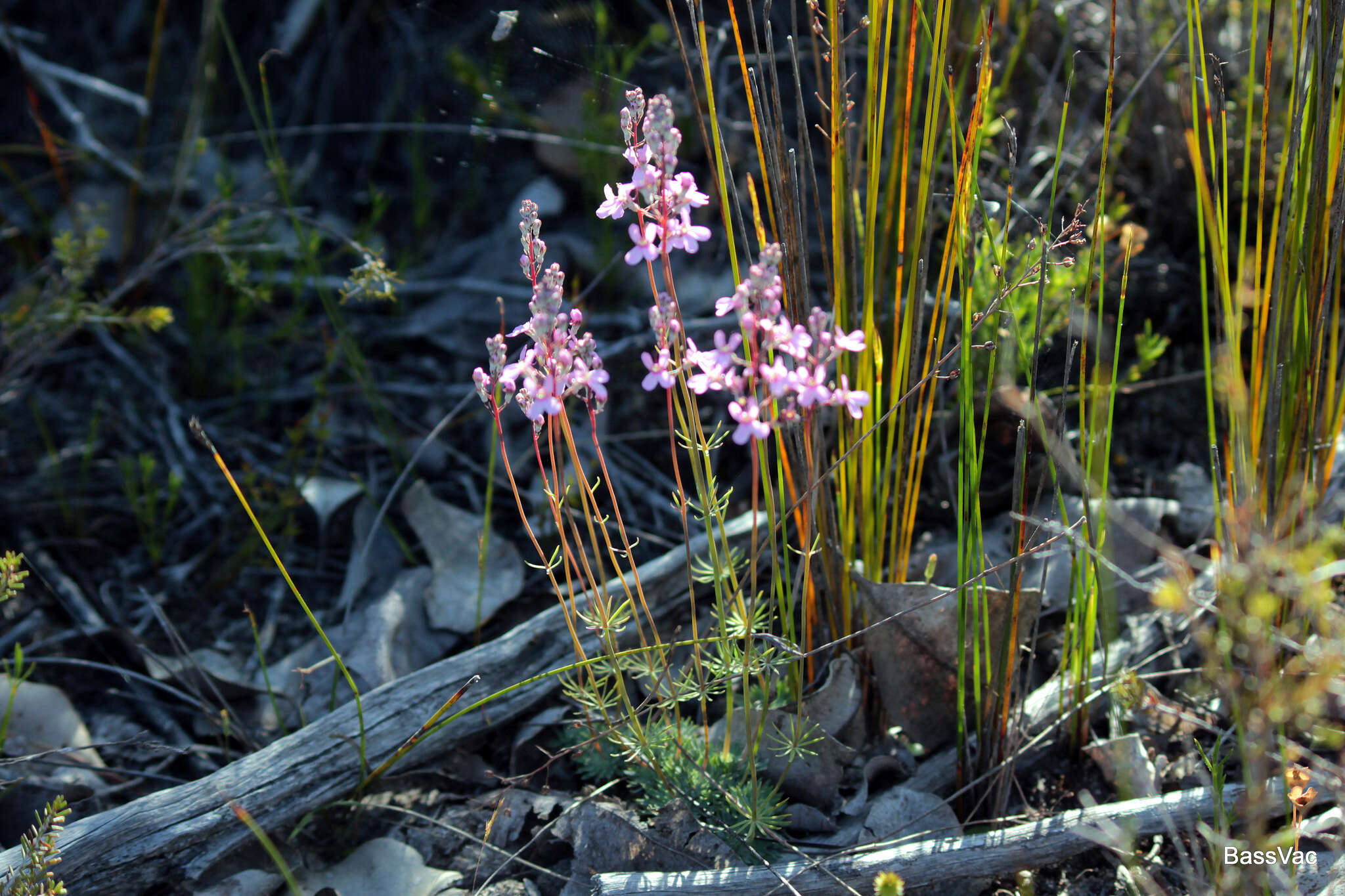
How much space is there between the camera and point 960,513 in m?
1.50

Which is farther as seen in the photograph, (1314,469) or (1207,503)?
(1207,503)

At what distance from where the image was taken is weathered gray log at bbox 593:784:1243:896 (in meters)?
1.43

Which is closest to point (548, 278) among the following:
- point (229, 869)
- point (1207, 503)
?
point (229, 869)

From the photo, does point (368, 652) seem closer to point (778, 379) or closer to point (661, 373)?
point (661, 373)

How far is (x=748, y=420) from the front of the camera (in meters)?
1.13

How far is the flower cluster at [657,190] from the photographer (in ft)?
3.81

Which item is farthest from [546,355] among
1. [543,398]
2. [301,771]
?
Answer: [301,771]

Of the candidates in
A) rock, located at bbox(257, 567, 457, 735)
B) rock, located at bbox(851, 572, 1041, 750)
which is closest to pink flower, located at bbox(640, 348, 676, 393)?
rock, located at bbox(851, 572, 1041, 750)

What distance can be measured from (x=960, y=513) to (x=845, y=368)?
1.16ft

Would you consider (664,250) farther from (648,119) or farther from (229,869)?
(229,869)

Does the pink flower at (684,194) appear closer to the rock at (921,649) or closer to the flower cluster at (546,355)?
the flower cluster at (546,355)

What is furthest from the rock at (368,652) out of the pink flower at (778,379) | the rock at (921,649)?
the pink flower at (778,379)

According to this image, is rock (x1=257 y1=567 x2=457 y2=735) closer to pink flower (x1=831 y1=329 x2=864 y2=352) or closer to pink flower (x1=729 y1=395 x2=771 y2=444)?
pink flower (x1=729 y1=395 x2=771 y2=444)

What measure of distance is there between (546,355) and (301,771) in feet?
3.16
